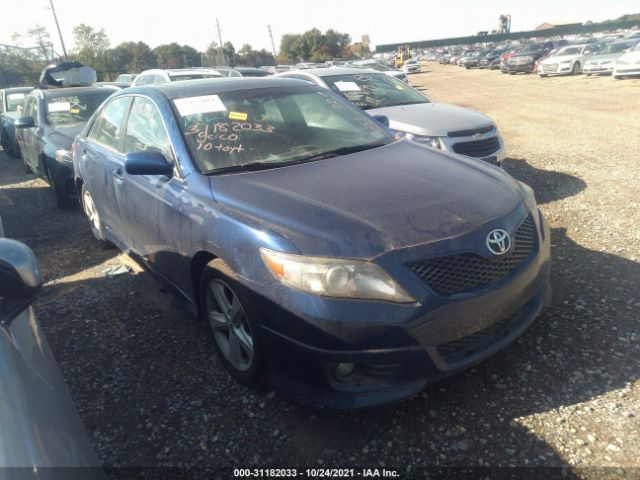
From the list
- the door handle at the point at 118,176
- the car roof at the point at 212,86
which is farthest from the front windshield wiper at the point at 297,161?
the door handle at the point at 118,176

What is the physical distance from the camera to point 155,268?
11.1ft

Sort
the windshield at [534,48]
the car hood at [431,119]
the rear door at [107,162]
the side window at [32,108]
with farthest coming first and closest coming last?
the windshield at [534,48] → the side window at [32,108] → the car hood at [431,119] → the rear door at [107,162]

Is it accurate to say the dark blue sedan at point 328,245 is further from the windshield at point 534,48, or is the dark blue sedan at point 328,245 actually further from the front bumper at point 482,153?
the windshield at point 534,48

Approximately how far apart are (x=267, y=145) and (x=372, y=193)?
96cm

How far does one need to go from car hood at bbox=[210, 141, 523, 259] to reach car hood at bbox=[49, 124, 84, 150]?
4.68 m

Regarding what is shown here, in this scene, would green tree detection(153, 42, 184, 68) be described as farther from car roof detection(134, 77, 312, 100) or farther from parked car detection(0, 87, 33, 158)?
car roof detection(134, 77, 312, 100)

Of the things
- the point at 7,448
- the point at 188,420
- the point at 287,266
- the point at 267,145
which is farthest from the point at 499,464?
A: the point at 267,145

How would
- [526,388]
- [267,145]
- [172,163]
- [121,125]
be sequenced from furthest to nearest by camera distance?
1. [121,125]
2. [267,145]
3. [172,163]
4. [526,388]

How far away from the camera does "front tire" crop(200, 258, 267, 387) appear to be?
2.35 metres

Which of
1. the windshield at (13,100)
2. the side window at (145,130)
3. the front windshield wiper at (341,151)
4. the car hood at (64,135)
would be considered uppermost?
the windshield at (13,100)

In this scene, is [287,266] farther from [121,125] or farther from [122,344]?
[121,125]

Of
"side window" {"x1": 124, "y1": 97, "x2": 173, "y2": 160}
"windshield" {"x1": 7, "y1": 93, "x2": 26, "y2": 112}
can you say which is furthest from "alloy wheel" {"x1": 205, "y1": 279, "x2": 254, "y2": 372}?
"windshield" {"x1": 7, "y1": 93, "x2": 26, "y2": 112}

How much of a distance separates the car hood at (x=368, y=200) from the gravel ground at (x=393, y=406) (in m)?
0.92

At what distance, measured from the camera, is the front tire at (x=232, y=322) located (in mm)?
2346
